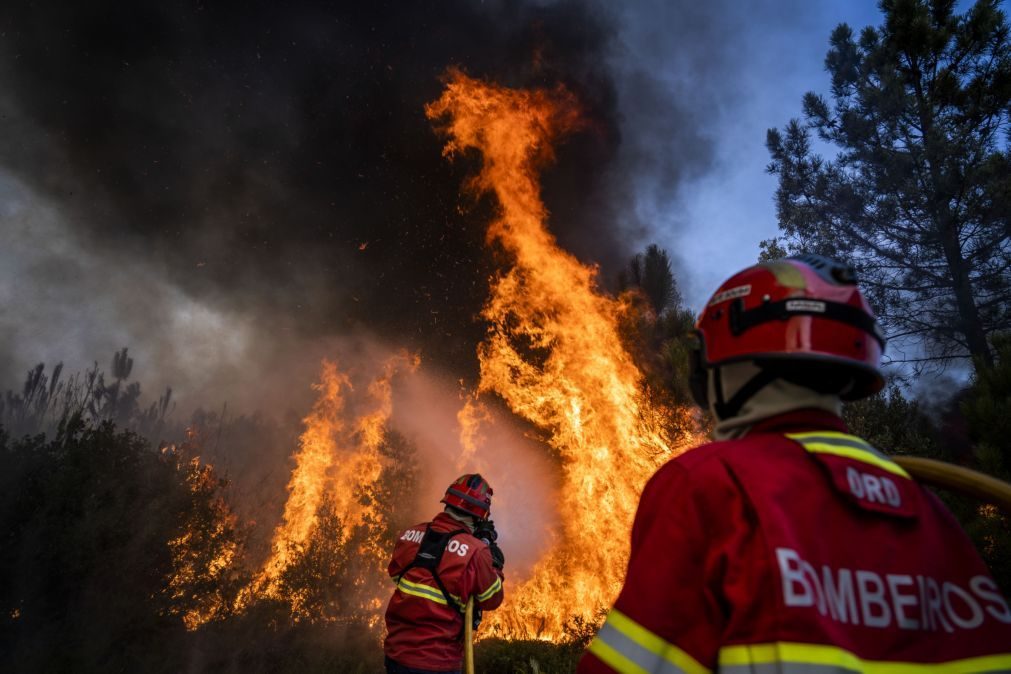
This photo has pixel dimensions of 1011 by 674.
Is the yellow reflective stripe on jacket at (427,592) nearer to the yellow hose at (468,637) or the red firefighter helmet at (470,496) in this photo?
the yellow hose at (468,637)

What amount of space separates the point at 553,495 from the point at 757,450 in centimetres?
1463

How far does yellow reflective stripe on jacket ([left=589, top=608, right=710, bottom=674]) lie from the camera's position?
3.69 feet

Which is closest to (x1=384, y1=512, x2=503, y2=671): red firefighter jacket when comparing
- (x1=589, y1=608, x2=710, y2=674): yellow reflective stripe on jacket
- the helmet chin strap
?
the helmet chin strap

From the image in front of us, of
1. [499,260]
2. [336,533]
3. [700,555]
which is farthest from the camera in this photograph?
[499,260]

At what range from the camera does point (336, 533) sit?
1450 cm

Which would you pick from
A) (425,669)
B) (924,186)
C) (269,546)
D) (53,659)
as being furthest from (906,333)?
(53,659)

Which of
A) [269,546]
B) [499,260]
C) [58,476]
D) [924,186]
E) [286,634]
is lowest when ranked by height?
A: [286,634]

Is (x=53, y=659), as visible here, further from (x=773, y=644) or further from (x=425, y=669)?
(x=773, y=644)

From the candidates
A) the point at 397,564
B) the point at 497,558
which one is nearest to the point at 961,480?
the point at 397,564

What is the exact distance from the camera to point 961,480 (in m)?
1.54

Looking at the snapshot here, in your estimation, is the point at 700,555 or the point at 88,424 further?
the point at 88,424

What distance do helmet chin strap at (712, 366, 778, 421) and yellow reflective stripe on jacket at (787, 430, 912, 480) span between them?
7.1 inches

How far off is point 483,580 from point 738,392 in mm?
4024

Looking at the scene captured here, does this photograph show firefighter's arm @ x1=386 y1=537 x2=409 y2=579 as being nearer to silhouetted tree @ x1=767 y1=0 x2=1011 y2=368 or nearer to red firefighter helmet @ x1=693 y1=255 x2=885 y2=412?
red firefighter helmet @ x1=693 y1=255 x2=885 y2=412
